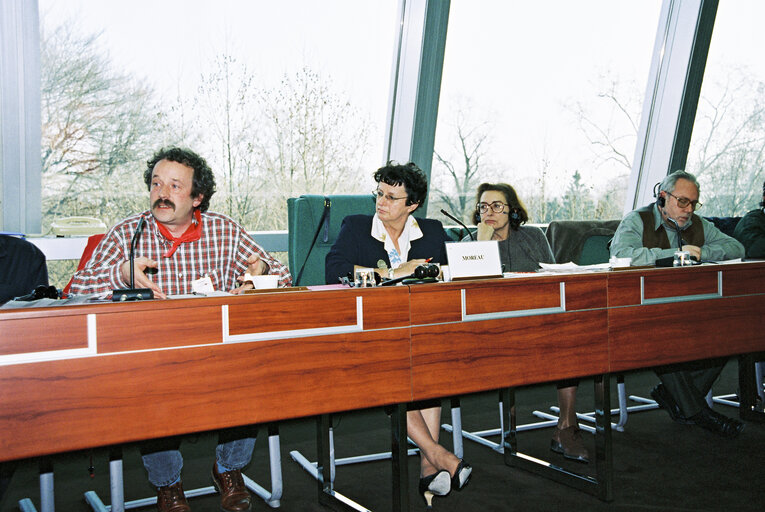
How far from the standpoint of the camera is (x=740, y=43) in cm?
478

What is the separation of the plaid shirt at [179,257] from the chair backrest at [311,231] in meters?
0.35

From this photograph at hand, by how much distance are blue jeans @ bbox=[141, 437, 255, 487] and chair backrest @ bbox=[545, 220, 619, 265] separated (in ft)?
6.02

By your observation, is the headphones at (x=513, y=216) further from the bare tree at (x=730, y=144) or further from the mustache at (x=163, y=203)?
the bare tree at (x=730, y=144)

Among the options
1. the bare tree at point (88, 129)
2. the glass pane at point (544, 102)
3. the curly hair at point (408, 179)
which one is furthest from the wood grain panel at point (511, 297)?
the bare tree at point (88, 129)

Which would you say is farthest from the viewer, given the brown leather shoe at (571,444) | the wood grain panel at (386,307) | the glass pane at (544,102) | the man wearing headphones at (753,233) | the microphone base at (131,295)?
the glass pane at (544,102)

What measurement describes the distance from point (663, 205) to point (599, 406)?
1.38 meters

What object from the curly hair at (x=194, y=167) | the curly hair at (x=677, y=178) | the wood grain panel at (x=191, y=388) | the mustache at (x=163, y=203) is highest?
the curly hair at (x=677, y=178)

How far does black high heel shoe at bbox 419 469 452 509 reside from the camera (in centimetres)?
208

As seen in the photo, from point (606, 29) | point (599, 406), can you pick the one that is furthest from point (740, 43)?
point (599, 406)

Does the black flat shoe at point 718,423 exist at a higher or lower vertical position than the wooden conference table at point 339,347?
lower

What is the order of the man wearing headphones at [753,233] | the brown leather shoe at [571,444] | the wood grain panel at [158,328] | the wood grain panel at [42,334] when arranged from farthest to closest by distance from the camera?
1. the man wearing headphones at [753,233]
2. the brown leather shoe at [571,444]
3. the wood grain panel at [158,328]
4. the wood grain panel at [42,334]

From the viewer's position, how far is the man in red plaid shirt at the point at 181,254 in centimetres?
211

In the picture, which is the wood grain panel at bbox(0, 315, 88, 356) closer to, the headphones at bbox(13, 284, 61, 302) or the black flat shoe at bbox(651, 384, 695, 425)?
the headphones at bbox(13, 284, 61, 302)

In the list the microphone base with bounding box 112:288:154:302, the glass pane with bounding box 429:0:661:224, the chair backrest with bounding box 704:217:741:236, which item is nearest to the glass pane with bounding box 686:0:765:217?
the glass pane with bounding box 429:0:661:224
